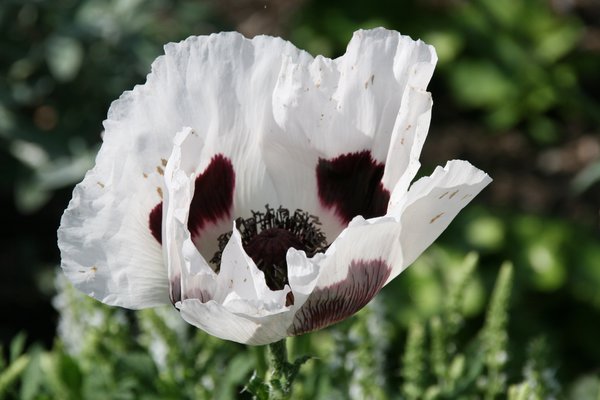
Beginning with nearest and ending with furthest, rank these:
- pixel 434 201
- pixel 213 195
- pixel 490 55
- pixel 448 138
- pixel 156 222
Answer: pixel 434 201 < pixel 156 222 < pixel 213 195 < pixel 490 55 < pixel 448 138

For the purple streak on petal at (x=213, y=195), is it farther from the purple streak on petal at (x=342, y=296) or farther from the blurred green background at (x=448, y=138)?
the blurred green background at (x=448, y=138)

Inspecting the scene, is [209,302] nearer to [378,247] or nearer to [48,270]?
[378,247]

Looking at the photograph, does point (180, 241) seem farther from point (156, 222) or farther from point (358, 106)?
point (358, 106)

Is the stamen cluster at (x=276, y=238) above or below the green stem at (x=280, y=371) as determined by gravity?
above

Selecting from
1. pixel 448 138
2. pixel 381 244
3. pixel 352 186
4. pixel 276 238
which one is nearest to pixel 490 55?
pixel 448 138

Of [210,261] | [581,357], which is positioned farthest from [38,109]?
[210,261]

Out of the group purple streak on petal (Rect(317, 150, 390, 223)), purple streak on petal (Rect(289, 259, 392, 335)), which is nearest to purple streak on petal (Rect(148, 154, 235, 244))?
purple streak on petal (Rect(317, 150, 390, 223))

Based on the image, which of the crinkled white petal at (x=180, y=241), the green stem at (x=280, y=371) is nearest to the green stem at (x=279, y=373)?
the green stem at (x=280, y=371)
